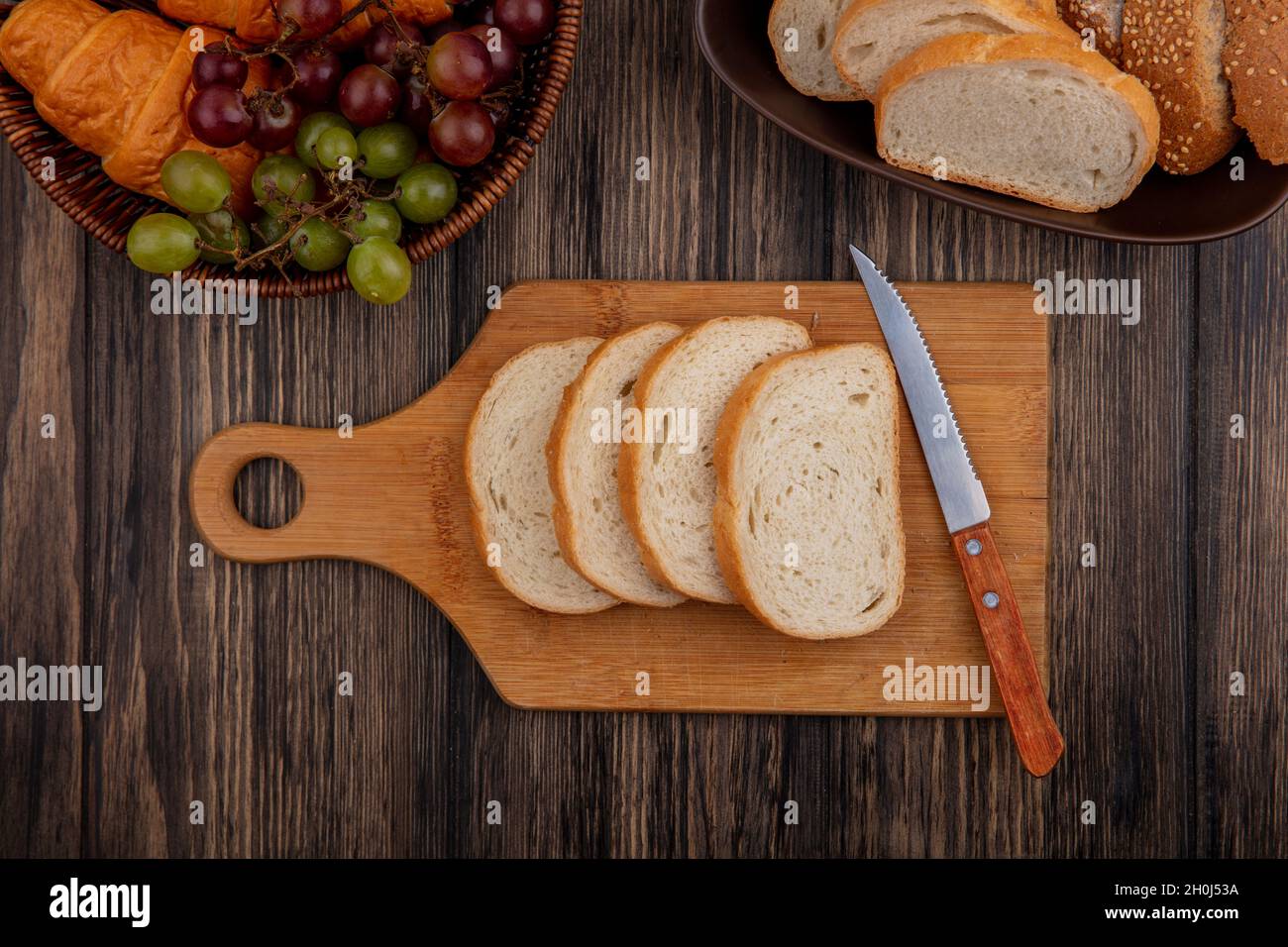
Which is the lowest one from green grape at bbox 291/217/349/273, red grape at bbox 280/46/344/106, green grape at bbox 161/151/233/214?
green grape at bbox 291/217/349/273

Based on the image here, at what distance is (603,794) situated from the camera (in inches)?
56.6

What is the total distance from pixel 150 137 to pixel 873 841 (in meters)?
1.40

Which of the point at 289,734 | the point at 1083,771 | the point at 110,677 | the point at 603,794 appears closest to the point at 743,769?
the point at 603,794

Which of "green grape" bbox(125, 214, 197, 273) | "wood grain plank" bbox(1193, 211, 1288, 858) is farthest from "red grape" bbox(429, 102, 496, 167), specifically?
"wood grain plank" bbox(1193, 211, 1288, 858)

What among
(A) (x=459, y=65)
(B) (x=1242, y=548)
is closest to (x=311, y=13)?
(A) (x=459, y=65)

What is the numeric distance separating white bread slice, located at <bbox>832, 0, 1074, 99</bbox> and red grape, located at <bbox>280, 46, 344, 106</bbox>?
2.12 feet

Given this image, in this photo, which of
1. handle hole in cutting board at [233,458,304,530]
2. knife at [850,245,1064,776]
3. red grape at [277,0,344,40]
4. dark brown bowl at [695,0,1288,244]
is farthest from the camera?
handle hole in cutting board at [233,458,304,530]

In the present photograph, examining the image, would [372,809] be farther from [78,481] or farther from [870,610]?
Result: [870,610]

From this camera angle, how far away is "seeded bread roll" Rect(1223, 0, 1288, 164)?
1126 millimetres

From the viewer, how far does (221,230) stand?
1209mm

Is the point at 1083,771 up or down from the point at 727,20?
down

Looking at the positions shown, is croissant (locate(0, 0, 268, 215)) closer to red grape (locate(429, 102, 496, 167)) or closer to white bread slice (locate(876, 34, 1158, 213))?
red grape (locate(429, 102, 496, 167))

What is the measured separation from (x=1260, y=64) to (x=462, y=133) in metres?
0.98

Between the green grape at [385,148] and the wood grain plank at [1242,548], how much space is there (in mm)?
1166
